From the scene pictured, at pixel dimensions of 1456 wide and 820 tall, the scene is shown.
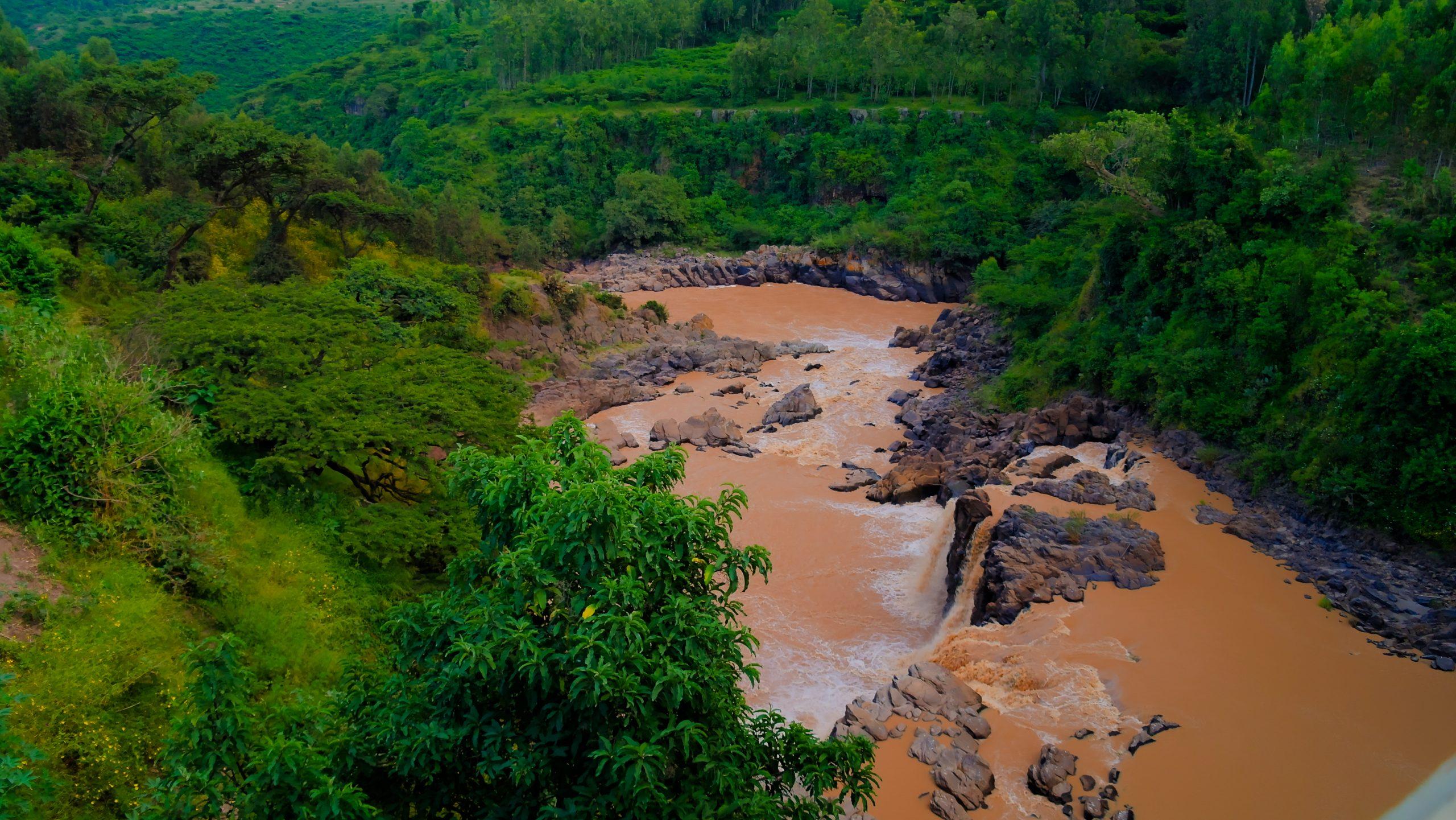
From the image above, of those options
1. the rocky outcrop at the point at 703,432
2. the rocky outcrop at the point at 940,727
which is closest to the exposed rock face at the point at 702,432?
the rocky outcrop at the point at 703,432

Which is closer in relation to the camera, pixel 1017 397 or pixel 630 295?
pixel 1017 397

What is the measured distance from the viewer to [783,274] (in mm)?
45344

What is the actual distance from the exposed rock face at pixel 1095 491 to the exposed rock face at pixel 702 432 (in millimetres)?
8267

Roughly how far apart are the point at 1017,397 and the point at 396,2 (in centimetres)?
11042

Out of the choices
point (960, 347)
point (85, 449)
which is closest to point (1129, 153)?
point (960, 347)

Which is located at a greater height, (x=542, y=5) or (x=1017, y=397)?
(x=542, y=5)

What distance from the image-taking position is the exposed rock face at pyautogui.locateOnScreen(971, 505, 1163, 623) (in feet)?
45.6

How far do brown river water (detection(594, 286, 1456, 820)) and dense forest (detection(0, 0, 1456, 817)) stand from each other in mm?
1952

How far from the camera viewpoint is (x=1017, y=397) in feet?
78.3

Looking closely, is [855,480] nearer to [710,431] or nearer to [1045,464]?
[1045,464]

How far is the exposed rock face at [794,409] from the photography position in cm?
2492

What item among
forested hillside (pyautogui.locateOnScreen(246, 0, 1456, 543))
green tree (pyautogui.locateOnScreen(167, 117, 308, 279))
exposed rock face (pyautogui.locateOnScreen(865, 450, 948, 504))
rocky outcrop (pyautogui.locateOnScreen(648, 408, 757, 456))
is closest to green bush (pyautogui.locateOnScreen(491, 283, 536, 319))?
green tree (pyautogui.locateOnScreen(167, 117, 308, 279))

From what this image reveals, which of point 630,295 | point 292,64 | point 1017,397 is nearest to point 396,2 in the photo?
point 292,64

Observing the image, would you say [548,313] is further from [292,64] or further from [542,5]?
[292,64]
